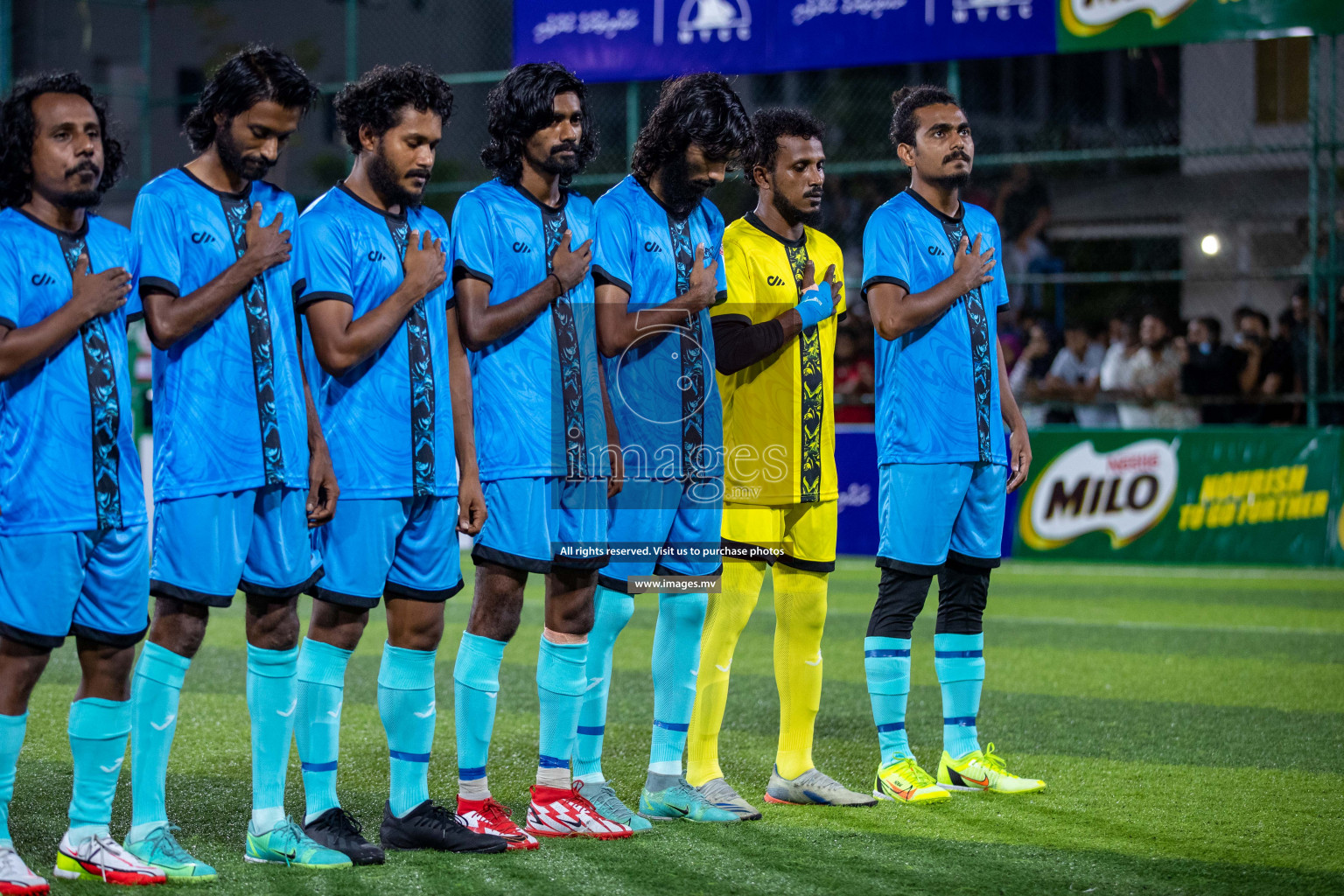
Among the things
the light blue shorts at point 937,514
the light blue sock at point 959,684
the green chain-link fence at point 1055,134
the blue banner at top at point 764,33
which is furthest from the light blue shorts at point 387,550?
the blue banner at top at point 764,33

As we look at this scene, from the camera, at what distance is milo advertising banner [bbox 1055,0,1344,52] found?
1262 cm

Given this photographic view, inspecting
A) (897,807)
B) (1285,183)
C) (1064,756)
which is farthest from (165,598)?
(1285,183)

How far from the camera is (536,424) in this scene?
171 inches

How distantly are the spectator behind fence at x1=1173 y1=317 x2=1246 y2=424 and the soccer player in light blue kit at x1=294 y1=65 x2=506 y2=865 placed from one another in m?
10.3

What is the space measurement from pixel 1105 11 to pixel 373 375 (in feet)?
34.7

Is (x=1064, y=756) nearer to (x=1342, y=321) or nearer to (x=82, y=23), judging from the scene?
(x=1342, y=321)

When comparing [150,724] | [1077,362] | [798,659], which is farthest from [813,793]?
[1077,362]

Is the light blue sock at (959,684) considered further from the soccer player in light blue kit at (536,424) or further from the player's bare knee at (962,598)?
the soccer player in light blue kit at (536,424)

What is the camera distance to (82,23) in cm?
2667

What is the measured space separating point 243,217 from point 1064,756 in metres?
3.66

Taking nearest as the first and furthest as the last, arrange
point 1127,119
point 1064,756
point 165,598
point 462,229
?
1. point 165,598
2. point 462,229
3. point 1064,756
4. point 1127,119

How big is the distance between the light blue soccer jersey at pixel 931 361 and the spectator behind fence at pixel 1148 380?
835cm

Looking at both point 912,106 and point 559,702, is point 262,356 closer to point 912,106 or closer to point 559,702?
point 559,702

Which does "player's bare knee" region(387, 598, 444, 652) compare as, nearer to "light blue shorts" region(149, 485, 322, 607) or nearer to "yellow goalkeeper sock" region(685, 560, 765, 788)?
"light blue shorts" region(149, 485, 322, 607)
